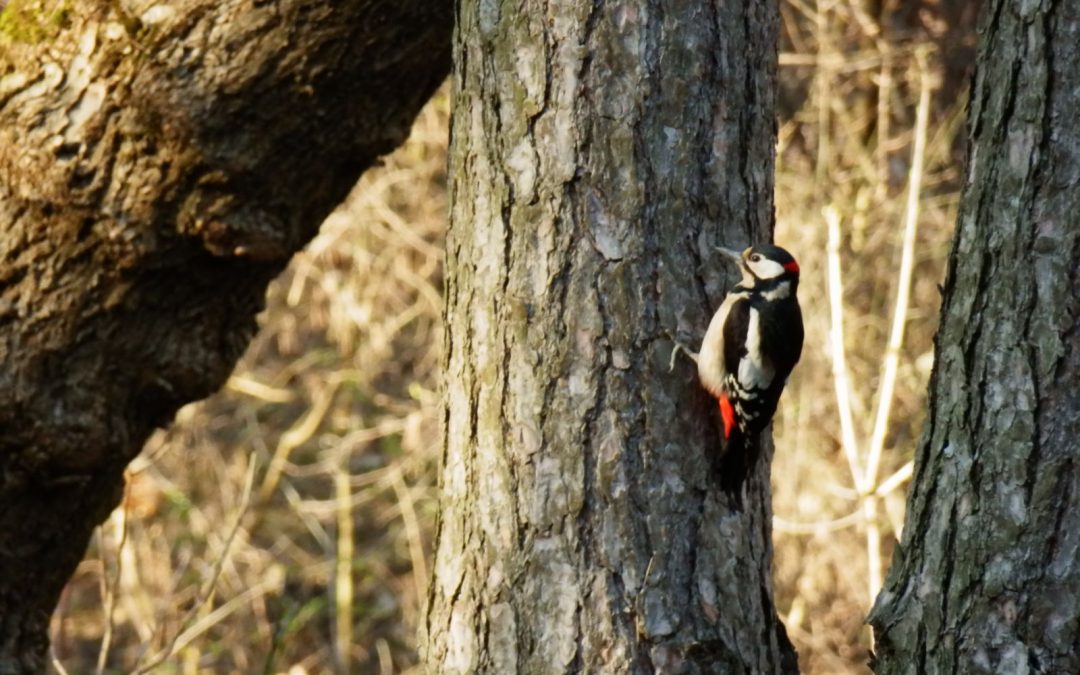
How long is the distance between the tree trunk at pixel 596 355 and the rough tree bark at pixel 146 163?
34.4 inches

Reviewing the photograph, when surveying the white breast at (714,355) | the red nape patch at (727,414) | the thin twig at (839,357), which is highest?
the white breast at (714,355)

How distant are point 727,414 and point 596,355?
1.13 feet

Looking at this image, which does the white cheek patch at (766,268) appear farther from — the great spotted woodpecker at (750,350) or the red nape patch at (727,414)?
the red nape patch at (727,414)

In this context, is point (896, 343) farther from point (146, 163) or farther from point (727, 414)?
point (146, 163)

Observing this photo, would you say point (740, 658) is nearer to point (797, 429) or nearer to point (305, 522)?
point (797, 429)

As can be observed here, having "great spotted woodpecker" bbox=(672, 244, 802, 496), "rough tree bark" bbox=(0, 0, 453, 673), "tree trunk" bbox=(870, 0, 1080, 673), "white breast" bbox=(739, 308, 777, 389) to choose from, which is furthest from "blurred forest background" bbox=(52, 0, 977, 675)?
"tree trunk" bbox=(870, 0, 1080, 673)

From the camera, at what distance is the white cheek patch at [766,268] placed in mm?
3117

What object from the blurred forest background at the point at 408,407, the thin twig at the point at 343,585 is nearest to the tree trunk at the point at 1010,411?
the blurred forest background at the point at 408,407

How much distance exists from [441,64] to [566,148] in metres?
1.12

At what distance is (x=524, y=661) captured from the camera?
2744mm

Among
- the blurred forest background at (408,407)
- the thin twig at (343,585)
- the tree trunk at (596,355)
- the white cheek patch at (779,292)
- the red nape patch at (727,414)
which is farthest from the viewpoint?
the thin twig at (343,585)

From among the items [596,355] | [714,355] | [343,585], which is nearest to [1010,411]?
[714,355]

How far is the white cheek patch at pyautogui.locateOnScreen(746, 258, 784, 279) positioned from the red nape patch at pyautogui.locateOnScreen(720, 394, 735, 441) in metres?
0.32

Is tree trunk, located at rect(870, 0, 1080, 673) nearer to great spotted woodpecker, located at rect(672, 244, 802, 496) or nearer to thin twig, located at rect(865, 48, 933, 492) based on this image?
great spotted woodpecker, located at rect(672, 244, 802, 496)
